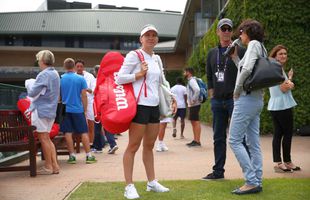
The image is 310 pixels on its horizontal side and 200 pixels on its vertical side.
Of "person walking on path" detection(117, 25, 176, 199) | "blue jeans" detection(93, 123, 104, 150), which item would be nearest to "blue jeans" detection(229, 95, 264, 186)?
"person walking on path" detection(117, 25, 176, 199)

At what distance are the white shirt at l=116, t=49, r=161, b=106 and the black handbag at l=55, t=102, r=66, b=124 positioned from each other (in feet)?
10.3

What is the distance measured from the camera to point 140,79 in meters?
5.38

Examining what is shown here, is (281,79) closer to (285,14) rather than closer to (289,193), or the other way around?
(289,193)

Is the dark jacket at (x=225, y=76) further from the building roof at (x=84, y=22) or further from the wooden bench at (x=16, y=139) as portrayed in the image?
the building roof at (x=84, y=22)

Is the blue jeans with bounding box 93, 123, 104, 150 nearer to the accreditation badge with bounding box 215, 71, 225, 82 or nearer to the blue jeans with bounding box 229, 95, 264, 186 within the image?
the accreditation badge with bounding box 215, 71, 225, 82

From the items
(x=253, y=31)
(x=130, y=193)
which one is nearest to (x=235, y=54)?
(x=253, y=31)

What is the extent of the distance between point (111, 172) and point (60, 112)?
1745 millimetres

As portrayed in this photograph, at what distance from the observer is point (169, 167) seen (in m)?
7.64

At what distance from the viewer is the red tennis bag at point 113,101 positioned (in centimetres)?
516

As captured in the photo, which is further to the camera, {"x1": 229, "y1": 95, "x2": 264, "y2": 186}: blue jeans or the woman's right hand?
the woman's right hand

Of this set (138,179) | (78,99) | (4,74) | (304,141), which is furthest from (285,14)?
(4,74)

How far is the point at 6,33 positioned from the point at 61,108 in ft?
176

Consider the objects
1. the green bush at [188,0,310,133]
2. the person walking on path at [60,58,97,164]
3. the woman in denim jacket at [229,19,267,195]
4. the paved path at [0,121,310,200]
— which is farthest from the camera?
the green bush at [188,0,310,133]

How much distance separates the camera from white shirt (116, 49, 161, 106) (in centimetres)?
530
